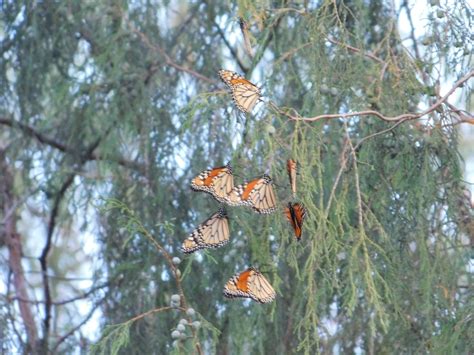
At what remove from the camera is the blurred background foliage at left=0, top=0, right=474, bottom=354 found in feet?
13.4

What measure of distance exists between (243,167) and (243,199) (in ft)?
1.04

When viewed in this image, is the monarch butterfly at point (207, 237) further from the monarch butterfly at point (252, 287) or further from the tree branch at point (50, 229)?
the tree branch at point (50, 229)

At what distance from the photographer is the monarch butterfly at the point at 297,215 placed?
3.71 meters

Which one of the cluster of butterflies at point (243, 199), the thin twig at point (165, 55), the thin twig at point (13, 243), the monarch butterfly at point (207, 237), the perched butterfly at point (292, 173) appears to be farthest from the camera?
the thin twig at point (13, 243)

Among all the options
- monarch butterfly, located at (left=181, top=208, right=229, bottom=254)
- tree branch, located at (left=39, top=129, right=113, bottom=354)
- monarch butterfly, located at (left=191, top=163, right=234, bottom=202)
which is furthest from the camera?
tree branch, located at (left=39, top=129, right=113, bottom=354)

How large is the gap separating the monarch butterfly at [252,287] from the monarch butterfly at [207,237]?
0.16 m

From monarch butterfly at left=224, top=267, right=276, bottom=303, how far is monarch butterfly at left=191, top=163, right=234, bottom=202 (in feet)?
0.87

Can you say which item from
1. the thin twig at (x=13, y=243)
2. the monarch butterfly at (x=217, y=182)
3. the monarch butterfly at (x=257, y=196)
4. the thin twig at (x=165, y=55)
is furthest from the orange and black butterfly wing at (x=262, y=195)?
the thin twig at (x=13, y=243)

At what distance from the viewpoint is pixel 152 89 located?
5551mm

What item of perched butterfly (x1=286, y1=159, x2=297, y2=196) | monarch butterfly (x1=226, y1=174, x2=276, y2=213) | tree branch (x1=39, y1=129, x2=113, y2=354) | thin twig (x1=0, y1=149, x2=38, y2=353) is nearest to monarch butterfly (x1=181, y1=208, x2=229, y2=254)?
monarch butterfly (x1=226, y1=174, x2=276, y2=213)

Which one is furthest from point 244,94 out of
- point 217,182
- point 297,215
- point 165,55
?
point 165,55

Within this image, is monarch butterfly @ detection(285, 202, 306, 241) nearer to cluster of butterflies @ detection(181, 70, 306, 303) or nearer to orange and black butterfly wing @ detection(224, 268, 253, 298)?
cluster of butterflies @ detection(181, 70, 306, 303)

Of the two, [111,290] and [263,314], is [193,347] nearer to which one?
[263,314]

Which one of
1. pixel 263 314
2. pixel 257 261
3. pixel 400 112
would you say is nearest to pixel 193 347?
pixel 257 261
